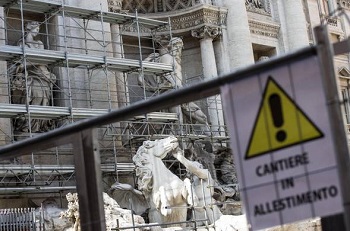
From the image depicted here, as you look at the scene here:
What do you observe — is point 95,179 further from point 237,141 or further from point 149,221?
point 149,221

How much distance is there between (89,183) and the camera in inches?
215

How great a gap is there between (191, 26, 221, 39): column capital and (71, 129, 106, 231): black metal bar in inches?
817

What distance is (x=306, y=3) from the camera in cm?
3197

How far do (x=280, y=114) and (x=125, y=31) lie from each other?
68.0 ft

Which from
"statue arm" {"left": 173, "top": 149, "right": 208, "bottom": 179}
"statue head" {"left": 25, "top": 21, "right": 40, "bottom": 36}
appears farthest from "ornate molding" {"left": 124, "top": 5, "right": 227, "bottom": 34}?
"statue arm" {"left": 173, "top": 149, "right": 208, "bottom": 179}

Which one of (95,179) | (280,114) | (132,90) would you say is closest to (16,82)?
(132,90)

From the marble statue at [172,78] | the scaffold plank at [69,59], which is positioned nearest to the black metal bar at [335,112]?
the scaffold plank at [69,59]

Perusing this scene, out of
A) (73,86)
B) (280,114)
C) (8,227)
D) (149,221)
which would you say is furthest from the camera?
(73,86)

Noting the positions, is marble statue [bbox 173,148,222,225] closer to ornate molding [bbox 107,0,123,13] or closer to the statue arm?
the statue arm

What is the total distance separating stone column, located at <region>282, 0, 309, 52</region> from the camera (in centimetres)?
2948

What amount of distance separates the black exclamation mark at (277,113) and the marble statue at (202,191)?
12904mm

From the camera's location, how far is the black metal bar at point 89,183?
5.42 meters

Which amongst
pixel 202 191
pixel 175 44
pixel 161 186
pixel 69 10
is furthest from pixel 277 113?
pixel 175 44

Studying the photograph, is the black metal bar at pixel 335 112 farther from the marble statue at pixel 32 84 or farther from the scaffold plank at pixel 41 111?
the marble statue at pixel 32 84
